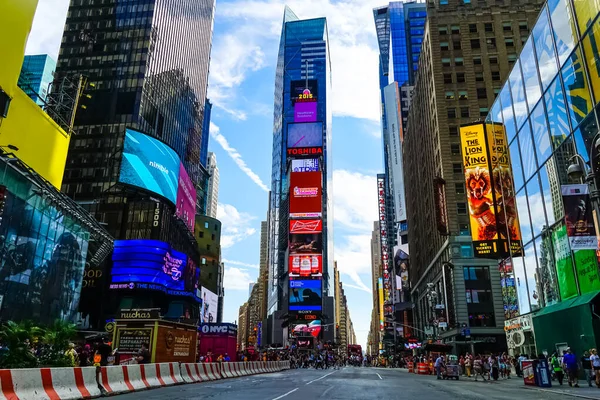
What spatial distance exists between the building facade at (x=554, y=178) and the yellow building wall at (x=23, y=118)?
35.8 metres

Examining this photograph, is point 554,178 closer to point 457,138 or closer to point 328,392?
point 328,392

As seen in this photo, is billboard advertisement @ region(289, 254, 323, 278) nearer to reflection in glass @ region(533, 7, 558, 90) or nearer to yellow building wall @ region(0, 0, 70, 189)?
yellow building wall @ region(0, 0, 70, 189)

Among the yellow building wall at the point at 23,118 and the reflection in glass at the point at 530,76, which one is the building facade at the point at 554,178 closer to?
the reflection in glass at the point at 530,76

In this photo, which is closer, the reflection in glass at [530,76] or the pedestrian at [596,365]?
the pedestrian at [596,365]

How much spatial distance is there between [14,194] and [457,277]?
158ft

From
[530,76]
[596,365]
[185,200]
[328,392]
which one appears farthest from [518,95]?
[185,200]

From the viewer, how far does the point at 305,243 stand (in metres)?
116

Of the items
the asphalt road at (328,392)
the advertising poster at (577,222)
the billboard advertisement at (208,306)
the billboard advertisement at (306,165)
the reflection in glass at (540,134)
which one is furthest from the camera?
the billboard advertisement at (306,165)

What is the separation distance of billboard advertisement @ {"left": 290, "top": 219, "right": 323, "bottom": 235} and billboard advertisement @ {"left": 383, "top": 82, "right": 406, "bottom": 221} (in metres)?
21.3

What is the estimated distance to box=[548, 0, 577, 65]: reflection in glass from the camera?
24.7m

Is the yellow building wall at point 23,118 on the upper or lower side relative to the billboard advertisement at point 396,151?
lower

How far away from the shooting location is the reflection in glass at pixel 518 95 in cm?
3274

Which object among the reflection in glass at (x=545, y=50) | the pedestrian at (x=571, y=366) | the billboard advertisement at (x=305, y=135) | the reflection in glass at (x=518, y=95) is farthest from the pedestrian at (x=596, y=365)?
the billboard advertisement at (x=305, y=135)

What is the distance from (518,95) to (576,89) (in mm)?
10499
